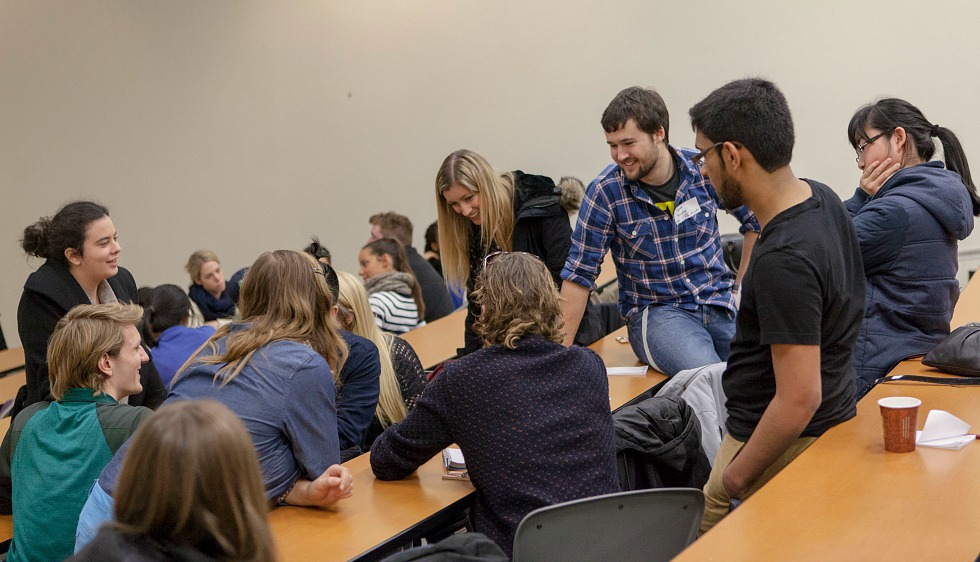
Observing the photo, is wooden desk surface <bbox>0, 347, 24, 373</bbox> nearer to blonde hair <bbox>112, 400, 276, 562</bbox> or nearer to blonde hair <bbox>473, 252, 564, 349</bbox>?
blonde hair <bbox>473, 252, 564, 349</bbox>

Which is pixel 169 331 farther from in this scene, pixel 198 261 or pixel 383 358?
pixel 198 261

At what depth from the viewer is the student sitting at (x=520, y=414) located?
223 cm

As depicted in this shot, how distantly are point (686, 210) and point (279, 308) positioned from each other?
167 cm

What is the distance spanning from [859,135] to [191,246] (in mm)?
6757

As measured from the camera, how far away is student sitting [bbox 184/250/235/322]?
666cm

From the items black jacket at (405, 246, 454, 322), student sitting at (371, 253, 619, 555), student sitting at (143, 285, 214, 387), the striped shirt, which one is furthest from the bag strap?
black jacket at (405, 246, 454, 322)

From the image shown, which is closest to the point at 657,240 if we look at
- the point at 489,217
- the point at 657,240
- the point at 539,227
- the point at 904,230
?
the point at 657,240

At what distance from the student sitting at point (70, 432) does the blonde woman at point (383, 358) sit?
2.74 feet

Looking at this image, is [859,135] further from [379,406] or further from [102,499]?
[102,499]

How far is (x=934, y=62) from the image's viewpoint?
627cm

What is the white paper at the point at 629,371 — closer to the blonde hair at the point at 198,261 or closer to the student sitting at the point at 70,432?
the student sitting at the point at 70,432

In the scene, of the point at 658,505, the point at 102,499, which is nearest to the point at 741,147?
the point at 658,505

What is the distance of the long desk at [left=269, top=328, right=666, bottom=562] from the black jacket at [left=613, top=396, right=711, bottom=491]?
51cm

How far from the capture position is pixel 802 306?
2.05 m
